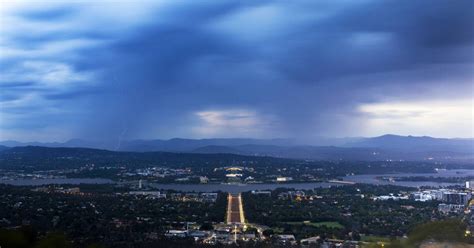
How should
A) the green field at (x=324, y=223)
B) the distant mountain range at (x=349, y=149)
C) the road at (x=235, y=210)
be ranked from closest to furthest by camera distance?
the green field at (x=324, y=223) < the road at (x=235, y=210) < the distant mountain range at (x=349, y=149)

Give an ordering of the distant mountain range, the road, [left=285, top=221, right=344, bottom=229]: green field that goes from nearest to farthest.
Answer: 1. [left=285, top=221, right=344, bottom=229]: green field
2. the road
3. the distant mountain range

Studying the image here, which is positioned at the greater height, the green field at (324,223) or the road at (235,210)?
the green field at (324,223)

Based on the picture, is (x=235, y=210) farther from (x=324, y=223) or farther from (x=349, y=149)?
(x=349, y=149)

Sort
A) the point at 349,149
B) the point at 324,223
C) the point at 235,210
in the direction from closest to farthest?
the point at 324,223
the point at 235,210
the point at 349,149

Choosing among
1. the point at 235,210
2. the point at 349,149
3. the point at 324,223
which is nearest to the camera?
the point at 324,223

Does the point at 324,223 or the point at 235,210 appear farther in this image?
the point at 235,210

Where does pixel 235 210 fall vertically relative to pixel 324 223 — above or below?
below

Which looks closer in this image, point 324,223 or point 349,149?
point 324,223

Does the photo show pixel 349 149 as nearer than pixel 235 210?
No

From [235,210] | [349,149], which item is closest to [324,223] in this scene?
[235,210]
